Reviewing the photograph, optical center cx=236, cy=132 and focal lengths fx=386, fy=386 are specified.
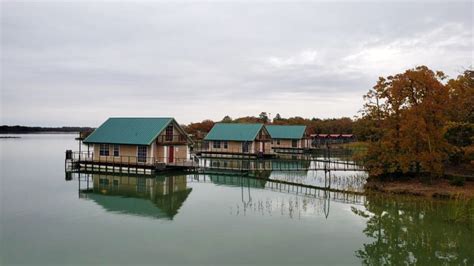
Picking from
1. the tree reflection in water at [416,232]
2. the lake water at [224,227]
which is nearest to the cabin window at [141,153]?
the lake water at [224,227]

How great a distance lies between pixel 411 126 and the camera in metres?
26.1

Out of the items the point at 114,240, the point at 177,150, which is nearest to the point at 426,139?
the point at 114,240

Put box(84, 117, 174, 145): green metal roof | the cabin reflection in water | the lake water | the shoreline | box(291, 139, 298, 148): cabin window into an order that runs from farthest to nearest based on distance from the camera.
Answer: box(291, 139, 298, 148): cabin window < box(84, 117, 174, 145): green metal roof < the shoreline < the cabin reflection in water < the lake water

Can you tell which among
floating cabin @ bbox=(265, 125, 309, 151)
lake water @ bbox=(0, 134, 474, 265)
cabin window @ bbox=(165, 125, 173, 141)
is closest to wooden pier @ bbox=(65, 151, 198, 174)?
cabin window @ bbox=(165, 125, 173, 141)

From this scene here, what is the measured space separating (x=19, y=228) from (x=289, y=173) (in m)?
25.5

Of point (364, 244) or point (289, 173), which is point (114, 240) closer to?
point (364, 244)

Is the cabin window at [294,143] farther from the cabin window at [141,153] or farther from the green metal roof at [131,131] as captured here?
the cabin window at [141,153]

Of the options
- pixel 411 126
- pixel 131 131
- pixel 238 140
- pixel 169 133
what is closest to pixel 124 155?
pixel 131 131

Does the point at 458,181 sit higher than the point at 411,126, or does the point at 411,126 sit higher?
the point at 411,126

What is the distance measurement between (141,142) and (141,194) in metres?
10.8

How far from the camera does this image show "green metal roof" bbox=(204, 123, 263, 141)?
180ft

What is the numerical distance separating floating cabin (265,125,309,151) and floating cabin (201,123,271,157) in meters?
10.1

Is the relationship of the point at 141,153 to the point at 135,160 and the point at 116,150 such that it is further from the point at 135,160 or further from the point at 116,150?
the point at 116,150

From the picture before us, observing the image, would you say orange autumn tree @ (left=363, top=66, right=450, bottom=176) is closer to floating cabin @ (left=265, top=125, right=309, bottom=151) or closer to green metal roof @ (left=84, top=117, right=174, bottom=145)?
green metal roof @ (left=84, top=117, right=174, bottom=145)
